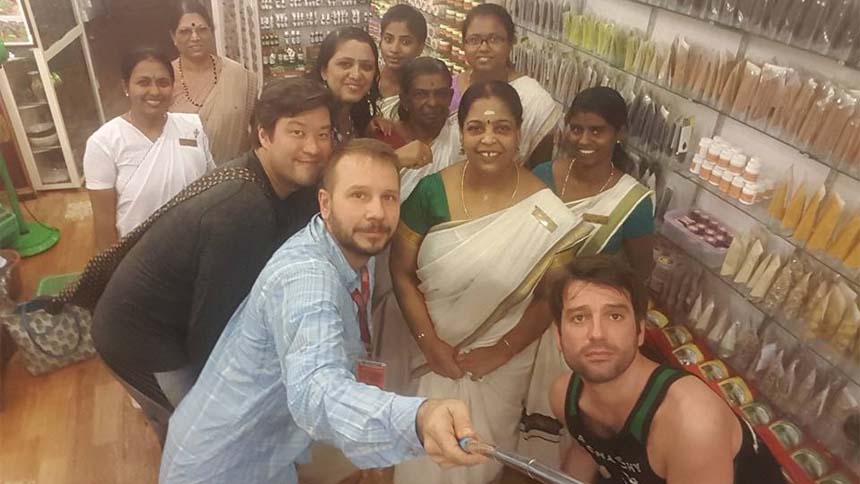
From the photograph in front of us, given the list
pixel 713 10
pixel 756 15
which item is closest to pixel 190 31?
pixel 713 10

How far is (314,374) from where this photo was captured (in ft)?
3.60

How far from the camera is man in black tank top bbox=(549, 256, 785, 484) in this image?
1302 millimetres

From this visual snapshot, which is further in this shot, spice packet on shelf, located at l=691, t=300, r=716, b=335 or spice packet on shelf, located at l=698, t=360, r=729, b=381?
spice packet on shelf, located at l=691, t=300, r=716, b=335

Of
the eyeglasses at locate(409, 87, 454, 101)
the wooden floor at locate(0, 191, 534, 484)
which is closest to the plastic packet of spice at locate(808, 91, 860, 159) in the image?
the eyeglasses at locate(409, 87, 454, 101)

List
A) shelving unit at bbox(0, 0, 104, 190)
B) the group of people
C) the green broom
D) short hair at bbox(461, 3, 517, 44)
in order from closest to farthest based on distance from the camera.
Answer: the group of people → short hair at bbox(461, 3, 517, 44) → the green broom → shelving unit at bbox(0, 0, 104, 190)

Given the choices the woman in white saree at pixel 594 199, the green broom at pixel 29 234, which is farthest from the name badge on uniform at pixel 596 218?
the green broom at pixel 29 234

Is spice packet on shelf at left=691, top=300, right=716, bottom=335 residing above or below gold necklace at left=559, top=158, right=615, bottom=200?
below

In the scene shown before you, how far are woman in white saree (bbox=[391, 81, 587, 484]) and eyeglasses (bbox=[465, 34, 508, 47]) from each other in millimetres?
743

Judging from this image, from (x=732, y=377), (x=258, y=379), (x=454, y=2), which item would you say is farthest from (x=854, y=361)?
(x=454, y=2)

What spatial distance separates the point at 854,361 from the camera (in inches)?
71.8

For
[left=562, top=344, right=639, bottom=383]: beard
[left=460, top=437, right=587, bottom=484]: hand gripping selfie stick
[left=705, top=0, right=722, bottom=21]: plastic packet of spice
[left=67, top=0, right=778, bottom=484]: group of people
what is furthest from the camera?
[left=705, top=0, right=722, bottom=21]: plastic packet of spice

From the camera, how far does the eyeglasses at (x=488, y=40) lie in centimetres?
254

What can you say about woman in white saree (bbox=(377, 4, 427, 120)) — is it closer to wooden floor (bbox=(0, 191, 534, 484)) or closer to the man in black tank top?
the man in black tank top

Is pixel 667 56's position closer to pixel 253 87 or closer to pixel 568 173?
pixel 568 173
